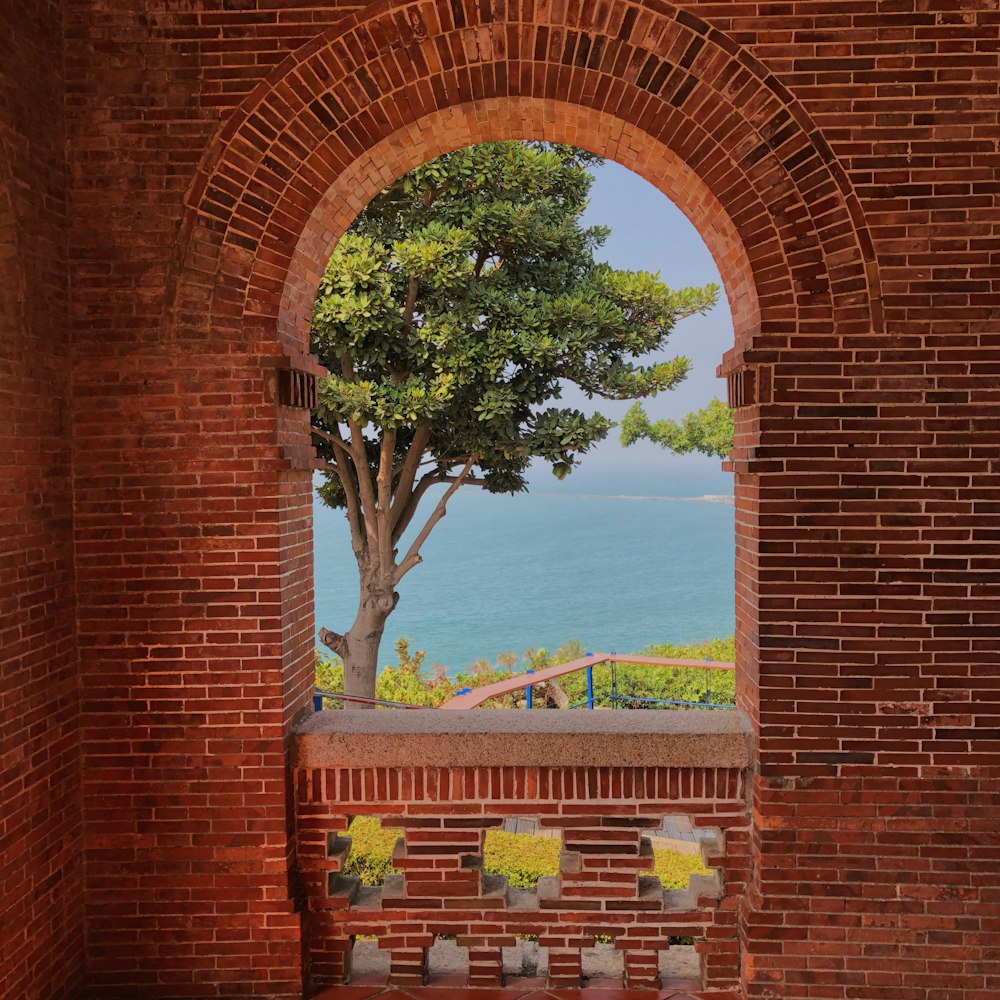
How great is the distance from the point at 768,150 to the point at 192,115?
2765 millimetres

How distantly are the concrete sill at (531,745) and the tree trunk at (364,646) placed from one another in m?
6.51

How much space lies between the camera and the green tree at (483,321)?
8547mm

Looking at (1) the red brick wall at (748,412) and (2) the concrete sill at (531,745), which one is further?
(2) the concrete sill at (531,745)

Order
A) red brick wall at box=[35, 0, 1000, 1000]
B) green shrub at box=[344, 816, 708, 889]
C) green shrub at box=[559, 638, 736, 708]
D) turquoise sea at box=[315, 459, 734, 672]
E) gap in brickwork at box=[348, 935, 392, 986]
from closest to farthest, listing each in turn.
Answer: red brick wall at box=[35, 0, 1000, 1000]
gap in brickwork at box=[348, 935, 392, 986]
green shrub at box=[344, 816, 708, 889]
green shrub at box=[559, 638, 736, 708]
turquoise sea at box=[315, 459, 734, 672]

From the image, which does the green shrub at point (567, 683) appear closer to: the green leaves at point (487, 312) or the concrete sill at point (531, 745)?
the green leaves at point (487, 312)

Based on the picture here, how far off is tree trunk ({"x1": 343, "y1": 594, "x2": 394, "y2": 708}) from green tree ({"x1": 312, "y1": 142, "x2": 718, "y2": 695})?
4.22 feet

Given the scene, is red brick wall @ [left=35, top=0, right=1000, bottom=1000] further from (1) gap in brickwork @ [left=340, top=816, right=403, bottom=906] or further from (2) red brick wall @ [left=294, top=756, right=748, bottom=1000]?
(1) gap in brickwork @ [left=340, top=816, right=403, bottom=906]

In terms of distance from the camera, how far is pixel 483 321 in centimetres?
898

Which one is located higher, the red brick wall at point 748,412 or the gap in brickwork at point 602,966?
the red brick wall at point 748,412

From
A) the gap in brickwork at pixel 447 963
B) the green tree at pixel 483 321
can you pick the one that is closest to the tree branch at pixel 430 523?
the green tree at pixel 483 321

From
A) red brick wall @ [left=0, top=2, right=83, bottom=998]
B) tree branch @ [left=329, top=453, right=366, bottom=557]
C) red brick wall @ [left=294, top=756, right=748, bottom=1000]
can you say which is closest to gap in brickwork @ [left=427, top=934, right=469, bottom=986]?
red brick wall @ [left=294, top=756, right=748, bottom=1000]

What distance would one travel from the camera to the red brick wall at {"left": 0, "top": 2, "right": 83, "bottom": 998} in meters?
3.33

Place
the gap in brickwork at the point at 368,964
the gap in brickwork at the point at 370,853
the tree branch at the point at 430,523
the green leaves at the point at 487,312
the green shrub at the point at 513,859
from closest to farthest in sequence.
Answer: the gap in brickwork at the point at 368,964
the green shrub at the point at 513,859
the gap in brickwork at the point at 370,853
the green leaves at the point at 487,312
the tree branch at the point at 430,523

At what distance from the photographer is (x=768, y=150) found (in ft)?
12.0
